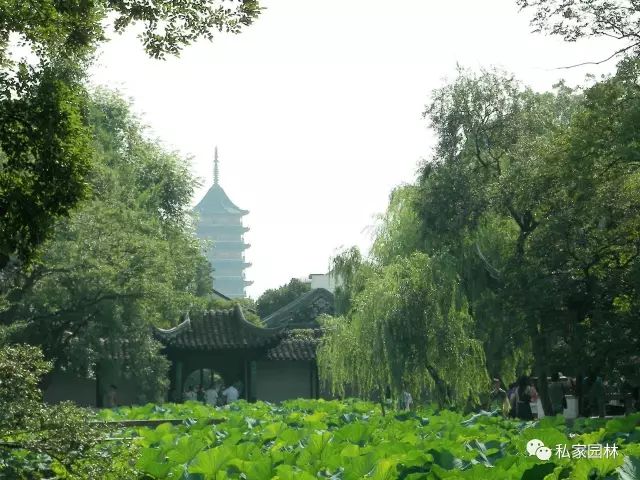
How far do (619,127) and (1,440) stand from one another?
10.6 metres

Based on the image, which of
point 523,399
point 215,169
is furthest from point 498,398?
point 215,169

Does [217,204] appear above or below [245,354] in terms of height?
above

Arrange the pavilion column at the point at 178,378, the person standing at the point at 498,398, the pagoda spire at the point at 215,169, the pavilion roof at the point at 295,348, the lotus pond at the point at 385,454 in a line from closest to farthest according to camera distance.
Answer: the lotus pond at the point at 385,454 → the person standing at the point at 498,398 → the pavilion column at the point at 178,378 → the pavilion roof at the point at 295,348 → the pagoda spire at the point at 215,169

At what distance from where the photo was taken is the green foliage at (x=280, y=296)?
2514 inches

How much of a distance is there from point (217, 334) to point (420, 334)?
12850 millimetres

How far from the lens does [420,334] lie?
21.3m

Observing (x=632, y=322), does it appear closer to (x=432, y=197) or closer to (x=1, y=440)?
(x=432, y=197)

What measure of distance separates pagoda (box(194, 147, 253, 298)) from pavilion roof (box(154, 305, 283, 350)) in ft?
443

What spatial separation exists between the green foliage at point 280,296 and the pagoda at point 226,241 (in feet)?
338

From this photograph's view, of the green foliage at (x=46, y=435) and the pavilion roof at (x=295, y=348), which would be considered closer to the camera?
the green foliage at (x=46, y=435)

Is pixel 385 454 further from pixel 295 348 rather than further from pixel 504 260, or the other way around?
pixel 295 348

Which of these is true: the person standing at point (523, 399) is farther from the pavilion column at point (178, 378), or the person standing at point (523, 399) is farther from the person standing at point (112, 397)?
the person standing at point (112, 397)

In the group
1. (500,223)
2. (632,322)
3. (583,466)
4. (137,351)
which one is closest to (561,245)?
(632,322)

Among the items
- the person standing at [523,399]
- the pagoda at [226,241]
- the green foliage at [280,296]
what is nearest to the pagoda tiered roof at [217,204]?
the pagoda at [226,241]
